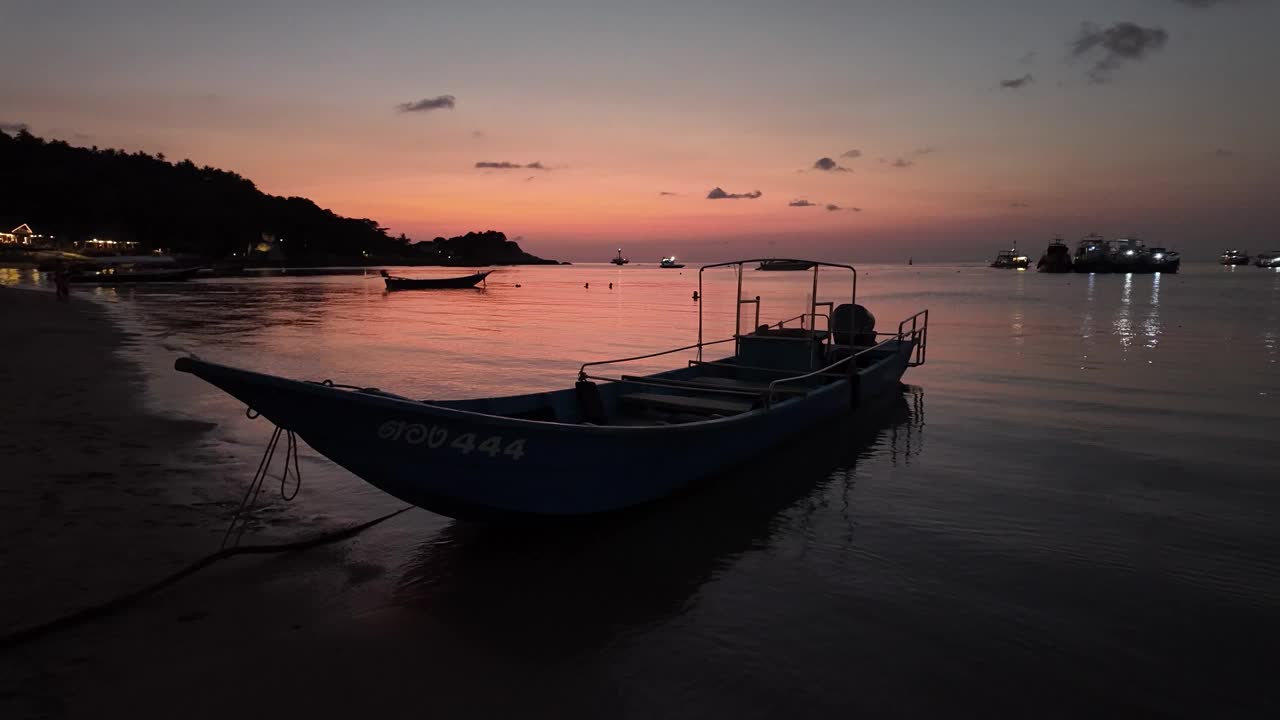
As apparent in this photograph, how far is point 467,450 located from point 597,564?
6.04 ft

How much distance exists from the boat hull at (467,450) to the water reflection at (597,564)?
1.76 ft

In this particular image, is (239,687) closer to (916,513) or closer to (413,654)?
(413,654)

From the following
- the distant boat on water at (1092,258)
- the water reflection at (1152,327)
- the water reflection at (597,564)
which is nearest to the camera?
the water reflection at (597,564)

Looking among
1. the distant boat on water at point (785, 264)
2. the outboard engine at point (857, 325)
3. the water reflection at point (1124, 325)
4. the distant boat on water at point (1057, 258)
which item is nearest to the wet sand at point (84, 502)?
the distant boat on water at point (785, 264)

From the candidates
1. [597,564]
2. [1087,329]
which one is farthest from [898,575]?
[1087,329]

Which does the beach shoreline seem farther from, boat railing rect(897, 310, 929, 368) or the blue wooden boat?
boat railing rect(897, 310, 929, 368)

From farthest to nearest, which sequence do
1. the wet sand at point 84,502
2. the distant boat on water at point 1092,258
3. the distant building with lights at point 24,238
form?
1. the distant boat on water at point 1092,258
2. the distant building with lights at point 24,238
3. the wet sand at point 84,502

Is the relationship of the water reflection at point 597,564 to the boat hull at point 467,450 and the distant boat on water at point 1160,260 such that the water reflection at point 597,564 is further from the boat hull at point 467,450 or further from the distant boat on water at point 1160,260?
the distant boat on water at point 1160,260

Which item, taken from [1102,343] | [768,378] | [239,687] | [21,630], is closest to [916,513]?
[768,378]

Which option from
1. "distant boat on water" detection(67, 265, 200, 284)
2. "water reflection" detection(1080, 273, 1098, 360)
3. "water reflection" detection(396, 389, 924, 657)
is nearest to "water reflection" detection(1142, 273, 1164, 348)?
"water reflection" detection(1080, 273, 1098, 360)

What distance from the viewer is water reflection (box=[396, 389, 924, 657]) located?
17.8 feet

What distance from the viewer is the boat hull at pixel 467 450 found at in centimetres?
528

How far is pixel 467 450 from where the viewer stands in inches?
220

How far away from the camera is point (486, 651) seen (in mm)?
4977
